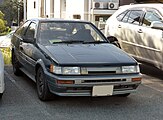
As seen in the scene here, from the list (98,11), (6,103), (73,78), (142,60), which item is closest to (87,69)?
(73,78)

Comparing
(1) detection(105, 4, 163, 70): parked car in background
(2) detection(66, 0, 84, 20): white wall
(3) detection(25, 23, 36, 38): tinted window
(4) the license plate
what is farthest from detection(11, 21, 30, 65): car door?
(2) detection(66, 0, 84, 20): white wall

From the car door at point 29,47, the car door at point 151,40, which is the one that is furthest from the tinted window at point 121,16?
the car door at point 29,47

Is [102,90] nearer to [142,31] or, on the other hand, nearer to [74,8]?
[142,31]

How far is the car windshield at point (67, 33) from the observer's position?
6297 mm

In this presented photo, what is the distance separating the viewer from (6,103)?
5.63m

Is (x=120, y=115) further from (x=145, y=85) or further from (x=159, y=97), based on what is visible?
(x=145, y=85)

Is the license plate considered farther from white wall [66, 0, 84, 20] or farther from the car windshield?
white wall [66, 0, 84, 20]

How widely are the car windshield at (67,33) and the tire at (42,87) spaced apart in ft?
2.19

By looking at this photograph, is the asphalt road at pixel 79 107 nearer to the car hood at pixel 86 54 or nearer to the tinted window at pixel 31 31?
the car hood at pixel 86 54

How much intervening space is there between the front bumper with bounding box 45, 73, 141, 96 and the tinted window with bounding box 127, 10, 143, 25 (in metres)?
3.14

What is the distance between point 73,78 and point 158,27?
2.92 metres

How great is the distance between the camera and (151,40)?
7.50m

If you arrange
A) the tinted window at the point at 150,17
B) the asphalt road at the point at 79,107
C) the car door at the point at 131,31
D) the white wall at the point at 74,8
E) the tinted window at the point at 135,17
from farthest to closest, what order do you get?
the white wall at the point at 74,8
the tinted window at the point at 135,17
the car door at the point at 131,31
the tinted window at the point at 150,17
the asphalt road at the point at 79,107

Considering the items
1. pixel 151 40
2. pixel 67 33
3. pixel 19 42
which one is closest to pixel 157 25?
pixel 151 40
